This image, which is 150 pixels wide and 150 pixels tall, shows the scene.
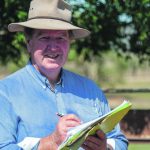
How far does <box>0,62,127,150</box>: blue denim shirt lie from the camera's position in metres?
2.78

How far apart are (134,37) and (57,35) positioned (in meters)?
9.14

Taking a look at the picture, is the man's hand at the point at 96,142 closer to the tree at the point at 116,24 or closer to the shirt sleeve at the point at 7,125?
the shirt sleeve at the point at 7,125

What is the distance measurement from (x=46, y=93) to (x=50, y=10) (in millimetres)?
454

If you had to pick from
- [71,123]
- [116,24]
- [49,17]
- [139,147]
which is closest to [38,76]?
[49,17]

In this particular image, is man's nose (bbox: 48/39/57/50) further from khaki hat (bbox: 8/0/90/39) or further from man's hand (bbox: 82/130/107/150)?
man's hand (bbox: 82/130/107/150)

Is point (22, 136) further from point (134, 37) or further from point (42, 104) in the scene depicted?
point (134, 37)

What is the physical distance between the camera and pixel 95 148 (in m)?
2.70

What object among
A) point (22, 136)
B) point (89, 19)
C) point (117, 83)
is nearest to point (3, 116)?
point (22, 136)

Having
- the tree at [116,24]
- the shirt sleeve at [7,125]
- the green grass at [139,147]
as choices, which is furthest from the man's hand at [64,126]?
the tree at [116,24]

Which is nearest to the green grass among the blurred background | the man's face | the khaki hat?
the blurred background

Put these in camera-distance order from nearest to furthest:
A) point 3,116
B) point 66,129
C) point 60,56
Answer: point 66,129, point 3,116, point 60,56

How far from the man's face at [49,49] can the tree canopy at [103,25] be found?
6.82 meters

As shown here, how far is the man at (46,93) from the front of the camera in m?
2.74

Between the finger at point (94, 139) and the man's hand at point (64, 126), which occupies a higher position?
the man's hand at point (64, 126)
